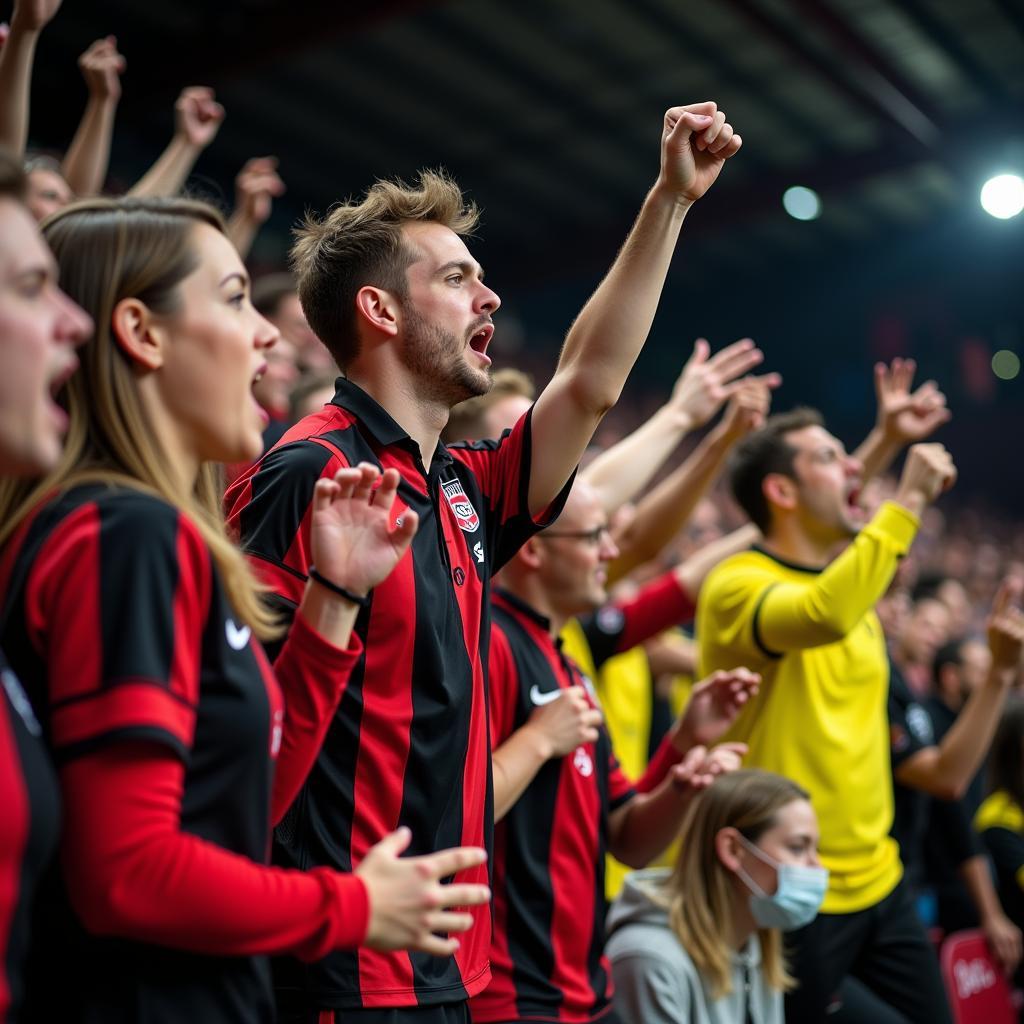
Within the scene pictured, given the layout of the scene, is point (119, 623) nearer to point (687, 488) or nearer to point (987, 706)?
point (687, 488)

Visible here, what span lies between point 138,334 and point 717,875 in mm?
2172

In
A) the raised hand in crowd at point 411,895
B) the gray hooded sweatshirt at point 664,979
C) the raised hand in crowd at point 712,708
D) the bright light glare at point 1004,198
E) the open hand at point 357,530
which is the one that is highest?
the bright light glare at point 1004,198

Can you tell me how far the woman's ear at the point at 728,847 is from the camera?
121 inches

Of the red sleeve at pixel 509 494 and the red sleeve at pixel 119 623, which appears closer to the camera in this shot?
the red sleeve at pixel 119 623

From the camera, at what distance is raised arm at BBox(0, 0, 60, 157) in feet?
9.45

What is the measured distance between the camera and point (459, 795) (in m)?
2.06

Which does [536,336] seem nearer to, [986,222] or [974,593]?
[986,222]

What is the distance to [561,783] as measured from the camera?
2.76 metres

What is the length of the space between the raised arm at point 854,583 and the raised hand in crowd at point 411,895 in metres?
2.10

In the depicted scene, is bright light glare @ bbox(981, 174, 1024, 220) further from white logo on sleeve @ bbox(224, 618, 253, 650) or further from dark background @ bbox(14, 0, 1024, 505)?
white logo on sleeve @ bbox(224, 618, 253, 650)

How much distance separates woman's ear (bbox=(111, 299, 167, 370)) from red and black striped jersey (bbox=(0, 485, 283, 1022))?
185mm

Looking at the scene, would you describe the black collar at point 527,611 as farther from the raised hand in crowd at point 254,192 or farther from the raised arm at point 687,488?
the raised hand in crowd at point 254,192

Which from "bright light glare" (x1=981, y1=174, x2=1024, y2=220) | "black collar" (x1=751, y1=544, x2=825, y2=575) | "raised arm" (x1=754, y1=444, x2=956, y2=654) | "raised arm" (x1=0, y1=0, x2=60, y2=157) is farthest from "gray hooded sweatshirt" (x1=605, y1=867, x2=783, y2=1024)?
"bright light glare" (x1=981, y1=174, x2=1024, y2=220)

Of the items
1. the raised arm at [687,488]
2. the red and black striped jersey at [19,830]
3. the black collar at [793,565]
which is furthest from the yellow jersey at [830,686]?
the red and black striped jersey at [19,830]
